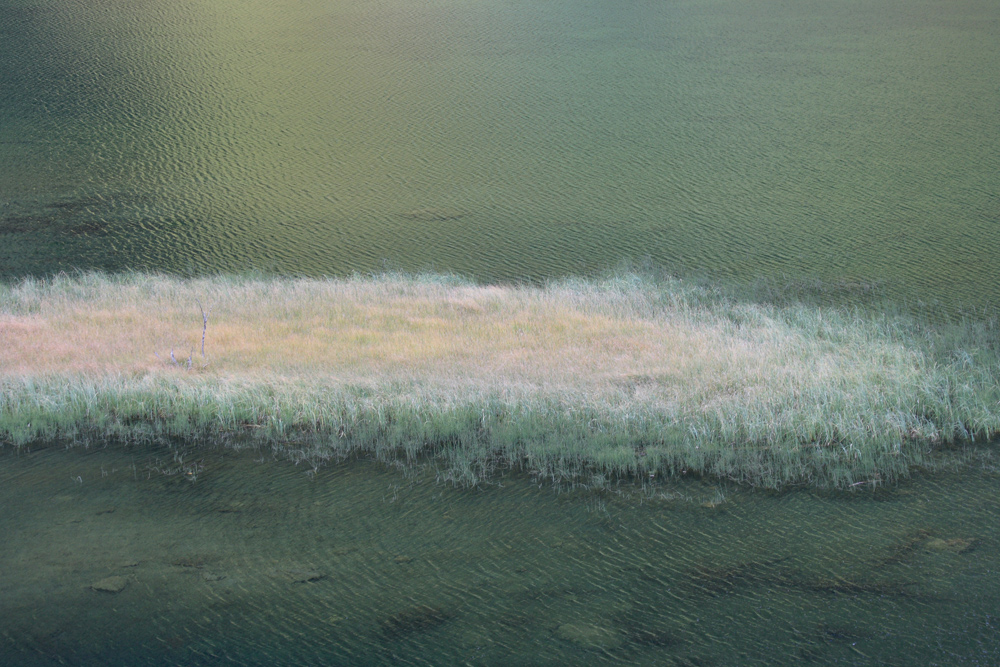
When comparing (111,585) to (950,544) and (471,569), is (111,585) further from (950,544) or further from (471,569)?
(950,544)

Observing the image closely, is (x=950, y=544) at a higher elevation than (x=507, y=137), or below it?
below

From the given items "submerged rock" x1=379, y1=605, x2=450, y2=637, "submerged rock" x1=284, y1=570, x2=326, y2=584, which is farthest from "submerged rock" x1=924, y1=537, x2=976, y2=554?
"submerged rock" x1=284, y1=570, x2=326, y2=584

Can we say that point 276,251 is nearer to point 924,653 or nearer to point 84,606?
point 84,606

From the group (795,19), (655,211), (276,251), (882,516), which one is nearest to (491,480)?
(882,516)

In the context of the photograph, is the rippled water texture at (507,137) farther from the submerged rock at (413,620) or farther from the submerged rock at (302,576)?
the submerged rock at (413,620)

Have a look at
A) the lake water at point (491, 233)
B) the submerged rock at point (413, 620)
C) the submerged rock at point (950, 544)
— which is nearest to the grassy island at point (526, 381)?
the lake water at point (491, 233)

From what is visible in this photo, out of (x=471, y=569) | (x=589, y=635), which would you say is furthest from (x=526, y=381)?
(x=589, y=635)
